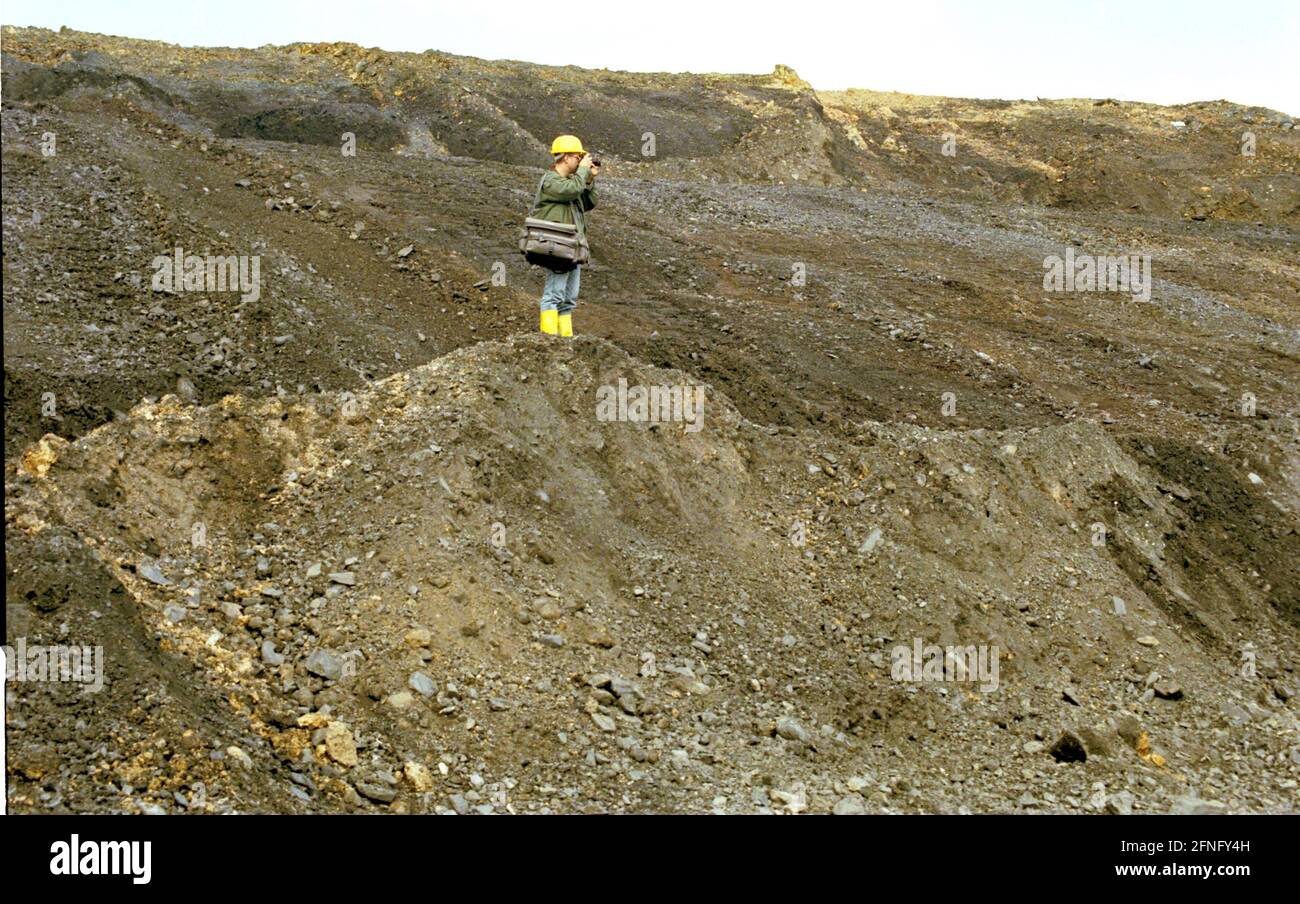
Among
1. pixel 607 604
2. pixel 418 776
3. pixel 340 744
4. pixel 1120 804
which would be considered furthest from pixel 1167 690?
pixel 340 744

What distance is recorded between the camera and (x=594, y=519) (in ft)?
33.7

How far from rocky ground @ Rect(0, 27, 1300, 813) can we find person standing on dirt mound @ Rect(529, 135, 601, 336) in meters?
0.55

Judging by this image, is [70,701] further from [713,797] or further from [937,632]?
[937,632]

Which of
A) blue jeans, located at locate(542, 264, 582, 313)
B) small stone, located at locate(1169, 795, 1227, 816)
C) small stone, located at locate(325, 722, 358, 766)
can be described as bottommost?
small stone, located at locate(1169, 795, 1227, 816)

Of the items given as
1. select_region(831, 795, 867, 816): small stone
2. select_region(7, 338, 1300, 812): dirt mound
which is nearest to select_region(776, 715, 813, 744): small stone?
select_region(7, 338, 1300, 812): dirt mound

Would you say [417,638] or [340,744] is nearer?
[340,744]

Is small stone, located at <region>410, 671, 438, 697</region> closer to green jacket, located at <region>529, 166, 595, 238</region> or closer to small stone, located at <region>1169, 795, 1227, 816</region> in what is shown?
green jacket, located at <region>529, 166, 595, 238</region>

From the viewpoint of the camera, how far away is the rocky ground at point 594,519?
314 inches

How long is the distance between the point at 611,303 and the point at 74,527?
9158 mm

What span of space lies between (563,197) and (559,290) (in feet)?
2.94

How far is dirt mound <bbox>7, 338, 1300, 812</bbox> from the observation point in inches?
314

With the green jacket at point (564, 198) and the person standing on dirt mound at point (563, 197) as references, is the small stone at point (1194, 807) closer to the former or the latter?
the person standing on dirt mound at point (563, 197)

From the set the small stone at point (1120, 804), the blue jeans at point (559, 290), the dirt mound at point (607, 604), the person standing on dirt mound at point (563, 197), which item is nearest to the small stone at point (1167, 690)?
the dirt mound at point (607, 604)

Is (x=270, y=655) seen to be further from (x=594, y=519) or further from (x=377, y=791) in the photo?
(x=594, y=519)
